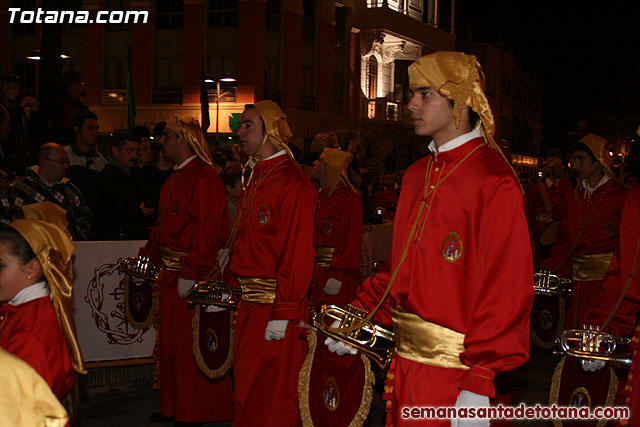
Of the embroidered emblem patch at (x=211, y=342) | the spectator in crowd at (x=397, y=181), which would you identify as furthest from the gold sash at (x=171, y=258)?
the spectator in crowd at (x=397, y=181)

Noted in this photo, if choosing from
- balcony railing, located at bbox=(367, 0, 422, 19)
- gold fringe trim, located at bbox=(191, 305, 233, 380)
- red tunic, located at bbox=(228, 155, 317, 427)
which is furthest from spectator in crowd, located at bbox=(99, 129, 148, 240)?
balcony railing, located at bbox=(367, 0, 422, 19)

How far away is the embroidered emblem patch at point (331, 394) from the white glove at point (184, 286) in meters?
2.45

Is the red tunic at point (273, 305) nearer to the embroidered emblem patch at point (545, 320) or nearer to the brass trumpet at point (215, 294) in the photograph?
the brass trumpet at point (215, 294)

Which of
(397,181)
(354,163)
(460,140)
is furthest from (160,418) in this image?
(397,181)

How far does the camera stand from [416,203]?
13.0 ft

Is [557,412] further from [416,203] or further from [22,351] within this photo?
[22,351]

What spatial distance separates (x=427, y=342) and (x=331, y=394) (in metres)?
1.07

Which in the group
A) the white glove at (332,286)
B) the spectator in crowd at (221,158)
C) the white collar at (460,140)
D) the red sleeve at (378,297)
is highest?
the white collar at (460,140)

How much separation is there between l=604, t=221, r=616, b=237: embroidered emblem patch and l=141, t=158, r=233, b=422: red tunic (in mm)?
4237

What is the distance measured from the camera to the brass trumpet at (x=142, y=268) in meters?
A: 7.26

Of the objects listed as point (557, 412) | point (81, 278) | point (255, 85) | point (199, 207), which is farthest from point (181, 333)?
point (255, 85)

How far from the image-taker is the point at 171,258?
23.4 ft

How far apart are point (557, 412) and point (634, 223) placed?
4.92ft

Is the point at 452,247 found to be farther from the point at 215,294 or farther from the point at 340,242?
the point at 340,242
